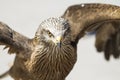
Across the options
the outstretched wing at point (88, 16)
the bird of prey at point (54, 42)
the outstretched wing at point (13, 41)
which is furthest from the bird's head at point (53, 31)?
the outstretched wing at point (88, 16)

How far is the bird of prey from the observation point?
6367 mm

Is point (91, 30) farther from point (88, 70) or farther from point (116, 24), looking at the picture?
point (88, 70)

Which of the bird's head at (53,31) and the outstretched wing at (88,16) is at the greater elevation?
the bird's head at (53,31)

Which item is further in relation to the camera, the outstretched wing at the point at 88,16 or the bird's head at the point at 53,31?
the outstretched wing at the point at 88,16

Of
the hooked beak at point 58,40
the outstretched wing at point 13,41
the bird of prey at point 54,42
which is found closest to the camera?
the hooked beak at point 58,40

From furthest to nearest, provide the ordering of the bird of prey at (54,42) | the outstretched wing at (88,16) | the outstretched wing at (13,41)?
the outstretched wing at (88,16) → the outstretched wing at (13,41) → the bird of prey at (54,42)

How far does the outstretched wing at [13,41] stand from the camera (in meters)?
6.47

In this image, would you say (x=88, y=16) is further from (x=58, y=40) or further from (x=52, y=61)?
(x=58, y=40)

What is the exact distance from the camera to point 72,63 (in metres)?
6.80

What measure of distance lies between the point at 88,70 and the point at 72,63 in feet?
6.15

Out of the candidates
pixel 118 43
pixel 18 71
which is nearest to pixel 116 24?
pixel 118 43

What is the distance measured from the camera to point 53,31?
246 inches

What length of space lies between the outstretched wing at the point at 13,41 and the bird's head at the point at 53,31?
176 mm

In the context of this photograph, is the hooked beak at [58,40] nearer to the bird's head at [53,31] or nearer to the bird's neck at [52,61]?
the bird's head at [53,31]
